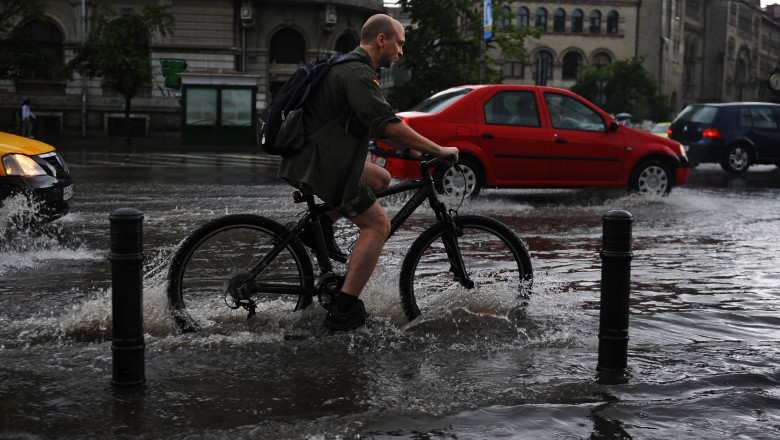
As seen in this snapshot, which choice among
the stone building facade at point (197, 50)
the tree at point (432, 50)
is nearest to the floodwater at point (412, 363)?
the stone building facade at point (197, 50)

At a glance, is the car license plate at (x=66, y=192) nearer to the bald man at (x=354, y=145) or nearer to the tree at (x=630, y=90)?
the bald man at (x=354, y=145)

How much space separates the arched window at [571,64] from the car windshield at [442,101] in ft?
218

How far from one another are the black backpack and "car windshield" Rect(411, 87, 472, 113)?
785 cm

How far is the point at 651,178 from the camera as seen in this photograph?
1350 centimetres

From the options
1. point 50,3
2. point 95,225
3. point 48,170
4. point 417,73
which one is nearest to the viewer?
point 48,170

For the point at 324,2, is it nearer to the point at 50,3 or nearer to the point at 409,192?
the point at 50,3

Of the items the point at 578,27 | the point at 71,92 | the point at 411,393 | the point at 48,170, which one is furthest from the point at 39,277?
the point at 578,27

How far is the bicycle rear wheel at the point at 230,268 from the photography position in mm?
4820

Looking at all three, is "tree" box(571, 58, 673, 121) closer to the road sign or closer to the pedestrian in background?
the road sign

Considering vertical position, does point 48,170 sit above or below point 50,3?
below

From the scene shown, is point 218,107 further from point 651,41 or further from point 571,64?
point 651,41

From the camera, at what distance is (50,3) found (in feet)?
134

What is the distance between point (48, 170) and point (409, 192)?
4.83 metres

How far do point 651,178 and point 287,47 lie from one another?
112 ft
